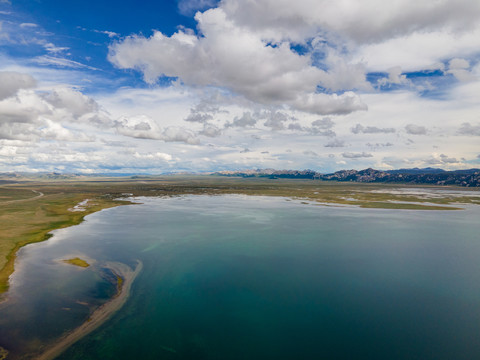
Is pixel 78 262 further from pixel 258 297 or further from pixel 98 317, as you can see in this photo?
pixel 258 297

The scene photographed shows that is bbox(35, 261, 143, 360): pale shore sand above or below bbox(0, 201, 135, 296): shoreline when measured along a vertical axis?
below

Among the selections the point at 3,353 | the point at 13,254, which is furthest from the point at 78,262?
the point at 3,353

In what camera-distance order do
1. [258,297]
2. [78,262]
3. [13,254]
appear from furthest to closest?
[13,254] → [78,262] → [258,297]

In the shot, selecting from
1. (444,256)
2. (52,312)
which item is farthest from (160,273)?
(444,256)

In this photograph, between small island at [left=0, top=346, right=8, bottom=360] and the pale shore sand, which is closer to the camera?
small island at [left=0, top=346, right=8, bottom=360]

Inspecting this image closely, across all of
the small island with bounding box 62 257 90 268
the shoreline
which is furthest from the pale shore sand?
the shoreline

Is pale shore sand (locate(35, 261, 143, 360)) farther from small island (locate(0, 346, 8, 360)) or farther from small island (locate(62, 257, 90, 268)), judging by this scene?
small island (locate(62, 257, 90, 268))
